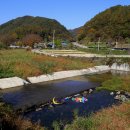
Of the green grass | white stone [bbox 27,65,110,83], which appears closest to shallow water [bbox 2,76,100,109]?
white stone [bbox 27,65,110,83]

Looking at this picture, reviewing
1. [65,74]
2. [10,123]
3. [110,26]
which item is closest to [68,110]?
[10,123]

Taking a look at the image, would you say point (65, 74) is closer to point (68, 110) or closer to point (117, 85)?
point (117, 85)

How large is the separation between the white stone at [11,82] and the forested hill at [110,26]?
87.5 meters

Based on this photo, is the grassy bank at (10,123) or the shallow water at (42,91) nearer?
the grassy bank at (10,123)

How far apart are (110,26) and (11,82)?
329ft

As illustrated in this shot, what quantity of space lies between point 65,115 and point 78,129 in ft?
31.7

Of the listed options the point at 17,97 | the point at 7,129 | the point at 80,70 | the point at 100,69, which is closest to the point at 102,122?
the point at 7,129

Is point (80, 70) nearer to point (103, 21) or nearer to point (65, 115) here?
point (65, 115)

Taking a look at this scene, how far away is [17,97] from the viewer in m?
32.2

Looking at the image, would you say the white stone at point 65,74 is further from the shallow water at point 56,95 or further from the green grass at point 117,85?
the green grass at point 117,85

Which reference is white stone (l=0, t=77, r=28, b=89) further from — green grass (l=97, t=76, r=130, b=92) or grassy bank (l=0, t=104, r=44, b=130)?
grassy bank (l=0, t=104, r=44, b=130)

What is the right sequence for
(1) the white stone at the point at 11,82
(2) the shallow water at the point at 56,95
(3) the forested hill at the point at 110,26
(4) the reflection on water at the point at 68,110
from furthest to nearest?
(3) the forested hill at the point at 110,26
(1) the white stone at the point at 11,82
(2) the shallow water at the point at 56,95
(4) the reflection on water at the point at 68,110

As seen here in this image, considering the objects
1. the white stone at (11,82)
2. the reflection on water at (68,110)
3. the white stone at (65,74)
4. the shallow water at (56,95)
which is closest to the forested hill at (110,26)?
the white stone at (65,74)

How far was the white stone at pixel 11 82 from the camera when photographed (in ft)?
123
